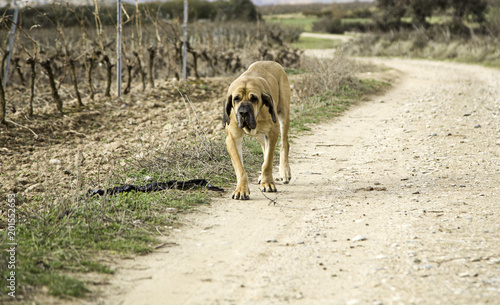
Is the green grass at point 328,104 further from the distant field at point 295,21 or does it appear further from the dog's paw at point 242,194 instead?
the distant field at point 295,21

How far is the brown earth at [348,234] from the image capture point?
143 inches

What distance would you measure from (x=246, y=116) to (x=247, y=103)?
15cm

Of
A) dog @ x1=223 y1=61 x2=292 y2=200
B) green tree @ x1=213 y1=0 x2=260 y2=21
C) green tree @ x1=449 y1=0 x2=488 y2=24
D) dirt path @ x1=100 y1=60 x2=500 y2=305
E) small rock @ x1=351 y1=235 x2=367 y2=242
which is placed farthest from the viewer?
green tree @ x1=213 y1=0 x2=260 y2=21

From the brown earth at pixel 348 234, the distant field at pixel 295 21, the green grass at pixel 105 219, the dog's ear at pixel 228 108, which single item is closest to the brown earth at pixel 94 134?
the brown earth at pixel 348 234

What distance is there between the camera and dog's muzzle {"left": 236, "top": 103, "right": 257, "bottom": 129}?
5633 mm

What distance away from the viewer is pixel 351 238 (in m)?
4.70

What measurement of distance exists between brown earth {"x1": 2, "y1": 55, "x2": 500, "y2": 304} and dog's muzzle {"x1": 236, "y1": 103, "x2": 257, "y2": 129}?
925 millimetres

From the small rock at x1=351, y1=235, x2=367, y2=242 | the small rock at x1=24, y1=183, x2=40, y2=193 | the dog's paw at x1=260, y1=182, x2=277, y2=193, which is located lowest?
the small rock at x1=24, y1=183, x2=40, y2=193

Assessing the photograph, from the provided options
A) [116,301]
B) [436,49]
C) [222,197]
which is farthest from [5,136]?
[436,49]

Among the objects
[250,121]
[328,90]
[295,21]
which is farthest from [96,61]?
[295,21]

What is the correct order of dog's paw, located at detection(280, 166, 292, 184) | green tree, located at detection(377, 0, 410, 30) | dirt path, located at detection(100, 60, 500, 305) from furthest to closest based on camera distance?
green tree, located at detection(377, 0, 410, 30)
dog's paw, located at detection(280, 166, 292, 184)
dirt path, located at detection(100, 60, 500, 305)

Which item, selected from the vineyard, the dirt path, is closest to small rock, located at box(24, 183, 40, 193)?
the dirt path

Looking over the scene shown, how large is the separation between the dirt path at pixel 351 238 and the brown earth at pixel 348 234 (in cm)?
1

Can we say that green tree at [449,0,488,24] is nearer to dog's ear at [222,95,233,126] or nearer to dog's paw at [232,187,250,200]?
dog's ear at [222,95,233,126]
